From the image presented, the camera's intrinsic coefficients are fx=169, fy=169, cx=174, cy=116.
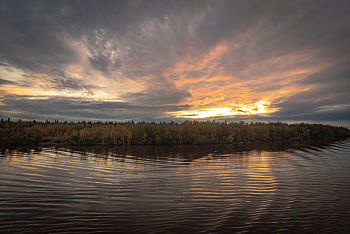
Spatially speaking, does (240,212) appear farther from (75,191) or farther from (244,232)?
(75,191)

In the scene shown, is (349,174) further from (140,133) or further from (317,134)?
(317,134)

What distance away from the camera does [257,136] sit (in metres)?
132

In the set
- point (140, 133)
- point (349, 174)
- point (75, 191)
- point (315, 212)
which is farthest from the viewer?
point (140, 133)

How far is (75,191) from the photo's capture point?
1488 cm

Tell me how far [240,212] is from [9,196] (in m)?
17.6

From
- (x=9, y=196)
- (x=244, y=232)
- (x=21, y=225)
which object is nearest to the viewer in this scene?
(x=244, y=232)

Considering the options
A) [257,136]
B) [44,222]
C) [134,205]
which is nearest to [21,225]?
[44,222]

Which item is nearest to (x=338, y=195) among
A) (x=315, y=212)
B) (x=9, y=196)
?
(x=315, y=212)

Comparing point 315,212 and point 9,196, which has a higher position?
point 315,212

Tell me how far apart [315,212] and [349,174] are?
17.2m

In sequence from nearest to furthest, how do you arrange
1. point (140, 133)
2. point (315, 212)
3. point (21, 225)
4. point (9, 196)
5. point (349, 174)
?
point (21, 225) < point (315, 212) < point (9, 196) < point (349, 174) < point (140, 133)

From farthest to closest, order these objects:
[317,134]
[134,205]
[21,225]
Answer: [317,134]
[134,205]
[21,225]

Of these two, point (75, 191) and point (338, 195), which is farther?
point (75, 191)

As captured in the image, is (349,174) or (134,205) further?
(349,174)
